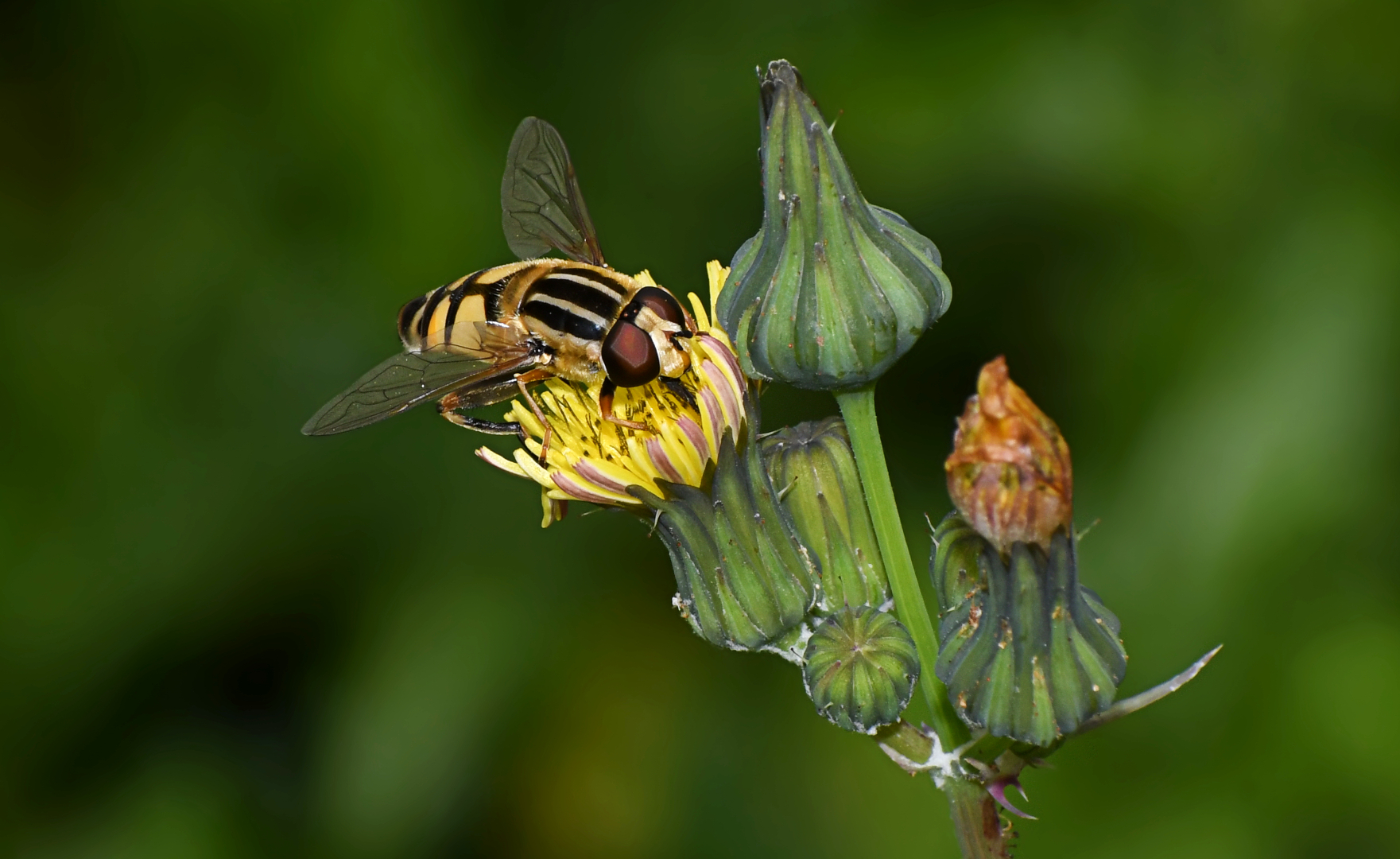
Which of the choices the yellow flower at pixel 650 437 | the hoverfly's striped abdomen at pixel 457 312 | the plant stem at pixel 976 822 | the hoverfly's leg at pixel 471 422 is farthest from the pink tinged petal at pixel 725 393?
the plant stem at pixel 976 822

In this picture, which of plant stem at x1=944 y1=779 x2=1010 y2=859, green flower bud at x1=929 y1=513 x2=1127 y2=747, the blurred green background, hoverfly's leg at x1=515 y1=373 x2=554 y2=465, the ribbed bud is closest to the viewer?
green flower bud at x1=929 y1=513 x2=1127 y2=747

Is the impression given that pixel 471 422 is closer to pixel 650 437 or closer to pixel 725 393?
pixel 650 437

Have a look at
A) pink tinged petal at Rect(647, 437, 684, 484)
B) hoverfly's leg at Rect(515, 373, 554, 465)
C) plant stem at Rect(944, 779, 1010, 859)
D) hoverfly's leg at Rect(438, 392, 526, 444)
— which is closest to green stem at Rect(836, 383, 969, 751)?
plant stem at Rect(944, 779, 1010, 859)

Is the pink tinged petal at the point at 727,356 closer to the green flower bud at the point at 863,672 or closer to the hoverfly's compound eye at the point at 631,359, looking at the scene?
the hoverfly's compound eye at the point at 631,359

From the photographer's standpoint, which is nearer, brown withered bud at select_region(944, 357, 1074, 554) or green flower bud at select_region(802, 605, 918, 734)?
brown withered bud at select_region(944, 357, 1074, 554)

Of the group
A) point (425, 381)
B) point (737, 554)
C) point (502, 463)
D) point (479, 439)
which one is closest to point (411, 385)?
point (425, 381)

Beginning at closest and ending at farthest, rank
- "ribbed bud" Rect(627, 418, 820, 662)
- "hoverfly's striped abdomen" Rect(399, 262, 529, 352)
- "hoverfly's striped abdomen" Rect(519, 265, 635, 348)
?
"ribbed bud" Rect(627, 418, 820, 662), "hoverfly's striped abdomen" Rect(519, 265, 635, 348), "hoverfly's striped abdomen" Rect(399, 262, 529, 352)

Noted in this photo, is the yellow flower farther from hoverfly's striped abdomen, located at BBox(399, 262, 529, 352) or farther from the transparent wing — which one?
hoverfly's striped abdomen, located at BBox(399, 262, 529, 352)
